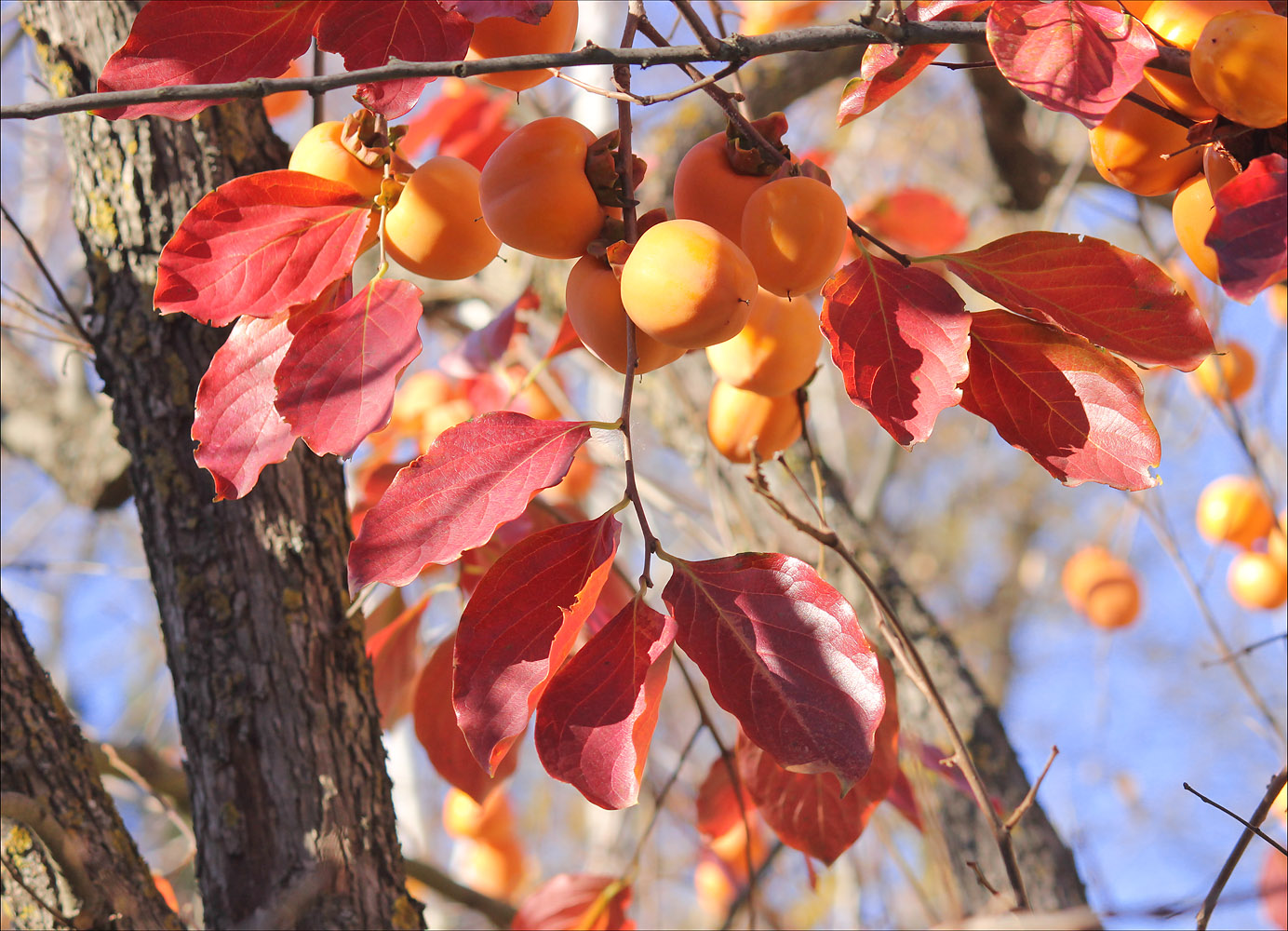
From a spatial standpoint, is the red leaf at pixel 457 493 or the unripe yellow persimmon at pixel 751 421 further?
the unripe yellow persimmon at pixel 751 421

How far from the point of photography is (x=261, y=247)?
1.74 ft

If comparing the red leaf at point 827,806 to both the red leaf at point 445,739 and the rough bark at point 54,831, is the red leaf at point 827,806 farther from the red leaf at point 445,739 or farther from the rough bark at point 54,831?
the rough bark at point 54,831

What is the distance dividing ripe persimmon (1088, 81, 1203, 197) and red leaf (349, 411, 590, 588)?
300mm

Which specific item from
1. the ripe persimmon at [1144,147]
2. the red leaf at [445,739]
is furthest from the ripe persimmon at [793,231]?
the red leaf at [445,739]

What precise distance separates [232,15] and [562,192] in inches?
7.8

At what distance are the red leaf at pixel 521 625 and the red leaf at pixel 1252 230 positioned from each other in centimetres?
28

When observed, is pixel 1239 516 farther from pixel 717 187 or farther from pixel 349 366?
pixel 349 366

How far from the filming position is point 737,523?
133 cm

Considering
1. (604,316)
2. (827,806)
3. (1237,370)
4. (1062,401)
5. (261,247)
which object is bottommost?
(827,806)

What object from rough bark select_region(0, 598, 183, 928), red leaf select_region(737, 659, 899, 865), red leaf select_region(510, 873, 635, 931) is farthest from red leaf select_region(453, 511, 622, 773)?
red leaf select_region(510, 873, 635, 931)

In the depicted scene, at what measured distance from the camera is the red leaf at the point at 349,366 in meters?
0.49

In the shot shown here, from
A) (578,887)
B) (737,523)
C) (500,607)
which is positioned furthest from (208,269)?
(737,523)

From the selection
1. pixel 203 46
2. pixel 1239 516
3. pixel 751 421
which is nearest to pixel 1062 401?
→ pixel 751 421

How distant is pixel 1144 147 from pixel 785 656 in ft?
1.00
